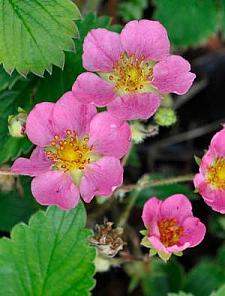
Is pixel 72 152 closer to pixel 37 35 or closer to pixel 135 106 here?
pixel 135 106

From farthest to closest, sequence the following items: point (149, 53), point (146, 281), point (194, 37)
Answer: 1. point (194, 37)
2. point (146, 281)
3. point (149, 53)

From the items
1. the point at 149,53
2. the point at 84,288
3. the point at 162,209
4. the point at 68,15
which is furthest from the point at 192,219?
the point at 68,15

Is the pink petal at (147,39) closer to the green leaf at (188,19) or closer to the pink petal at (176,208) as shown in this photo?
the pink petal at (176,208)

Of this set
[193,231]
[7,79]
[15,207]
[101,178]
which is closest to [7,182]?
[15,207]

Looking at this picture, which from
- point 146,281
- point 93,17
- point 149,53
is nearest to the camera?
point 149,53

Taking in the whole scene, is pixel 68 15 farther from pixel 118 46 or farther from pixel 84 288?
pixel 84 288

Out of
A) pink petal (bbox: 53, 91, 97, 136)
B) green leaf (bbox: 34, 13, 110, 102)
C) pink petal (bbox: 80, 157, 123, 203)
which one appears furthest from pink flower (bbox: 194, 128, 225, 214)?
green leaf (bbox: 34, 13, 110, 102)

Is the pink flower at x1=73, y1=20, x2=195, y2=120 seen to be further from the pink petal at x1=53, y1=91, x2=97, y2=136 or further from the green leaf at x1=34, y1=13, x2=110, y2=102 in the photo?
the green leaf at x1=34, y1=13, x2=110, y2=102
